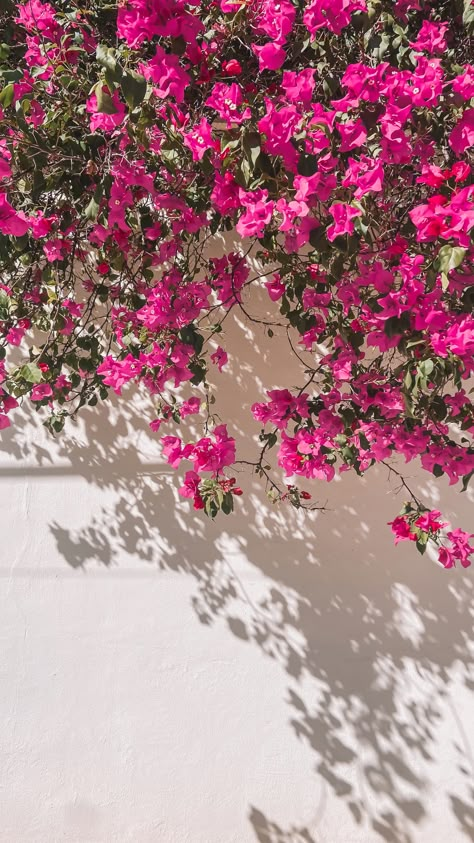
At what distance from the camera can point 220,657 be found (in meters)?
2.04

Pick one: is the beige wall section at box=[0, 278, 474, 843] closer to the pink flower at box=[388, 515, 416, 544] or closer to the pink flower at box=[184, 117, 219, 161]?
the pink flower at box=[388, 515, 416, 544]

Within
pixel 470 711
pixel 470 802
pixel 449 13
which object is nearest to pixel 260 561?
pixel 470 711

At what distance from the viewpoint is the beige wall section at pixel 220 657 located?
79.2 inches

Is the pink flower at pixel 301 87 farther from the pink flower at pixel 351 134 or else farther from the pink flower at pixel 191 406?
the pink flower at pixel 191 406

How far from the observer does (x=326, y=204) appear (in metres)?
1.09

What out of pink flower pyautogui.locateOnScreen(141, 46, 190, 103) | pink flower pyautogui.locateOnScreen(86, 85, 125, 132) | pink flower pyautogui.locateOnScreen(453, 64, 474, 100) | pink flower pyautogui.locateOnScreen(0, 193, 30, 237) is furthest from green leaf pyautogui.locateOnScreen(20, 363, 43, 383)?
pink flower pyautogui.locateOnScreen(453, 64, 474, 100)

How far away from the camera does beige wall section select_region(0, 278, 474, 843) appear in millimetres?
2012

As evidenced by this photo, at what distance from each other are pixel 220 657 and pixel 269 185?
155 cm

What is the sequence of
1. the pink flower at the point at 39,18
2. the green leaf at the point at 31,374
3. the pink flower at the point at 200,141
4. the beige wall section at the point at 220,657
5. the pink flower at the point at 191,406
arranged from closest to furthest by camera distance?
the pink flower at the point at 200,141
the pink flower at the point at 39,18
the green leaf at the point at 31,374
the pink flower at the point at 191,406
the beige wall section at the point at 220,657

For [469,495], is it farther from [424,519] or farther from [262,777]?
[262,777]

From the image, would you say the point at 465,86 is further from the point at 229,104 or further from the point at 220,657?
the point at 220,657

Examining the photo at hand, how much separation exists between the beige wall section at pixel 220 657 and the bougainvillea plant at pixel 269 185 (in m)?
0.32

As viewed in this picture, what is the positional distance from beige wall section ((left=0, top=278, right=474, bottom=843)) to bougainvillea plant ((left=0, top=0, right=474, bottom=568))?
325 millimetres

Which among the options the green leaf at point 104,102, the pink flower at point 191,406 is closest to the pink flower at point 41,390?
the pink flower at point 191,406
